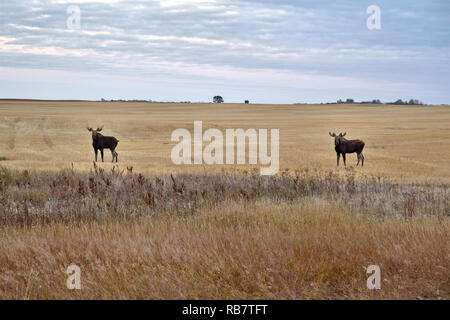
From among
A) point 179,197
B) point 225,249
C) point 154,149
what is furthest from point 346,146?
point 225,249

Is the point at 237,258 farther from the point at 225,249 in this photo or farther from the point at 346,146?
the point at 346,146

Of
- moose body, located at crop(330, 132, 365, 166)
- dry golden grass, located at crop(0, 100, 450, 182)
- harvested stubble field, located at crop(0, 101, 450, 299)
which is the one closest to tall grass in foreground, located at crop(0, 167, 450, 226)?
harvested stubble field, located at crop(0, 101, 450, 299)

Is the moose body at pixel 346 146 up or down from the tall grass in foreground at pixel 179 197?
up

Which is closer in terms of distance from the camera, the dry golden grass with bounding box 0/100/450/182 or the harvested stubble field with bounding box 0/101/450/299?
the harvested stubble field with bounding box 0/101/450/299

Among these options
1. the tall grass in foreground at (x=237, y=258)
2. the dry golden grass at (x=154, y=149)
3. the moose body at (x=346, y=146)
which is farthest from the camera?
the moose body at (x=346, y=146)

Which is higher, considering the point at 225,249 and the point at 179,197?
the point at 225,249

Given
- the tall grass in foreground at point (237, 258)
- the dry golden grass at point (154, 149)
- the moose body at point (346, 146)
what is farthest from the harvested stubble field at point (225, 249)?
the moose body at point (346, 146)

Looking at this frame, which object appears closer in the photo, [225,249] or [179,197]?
[225,249]

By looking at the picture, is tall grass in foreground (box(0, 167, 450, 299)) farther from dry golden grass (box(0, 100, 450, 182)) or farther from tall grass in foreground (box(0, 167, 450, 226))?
dry golden grass (box(0, 100, 450, 182))

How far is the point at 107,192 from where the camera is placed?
13.0 metres

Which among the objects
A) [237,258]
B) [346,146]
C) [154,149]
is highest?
[346,146]

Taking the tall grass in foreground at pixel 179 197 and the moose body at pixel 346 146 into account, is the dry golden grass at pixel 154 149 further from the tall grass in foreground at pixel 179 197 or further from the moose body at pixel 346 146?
the tall grass in foreground at pixel 179 197

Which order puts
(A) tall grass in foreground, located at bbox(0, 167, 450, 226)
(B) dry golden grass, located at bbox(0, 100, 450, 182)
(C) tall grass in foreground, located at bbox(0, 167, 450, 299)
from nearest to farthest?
1. (C) tall grass in foreground, located at bbox(0, 167, 450, 299)
2. (A) tall grass in foreground, located at bbox(0, 167, 450, 226)
3. (B) dry golden grass, located at bbox(0, 100, 450, 182)

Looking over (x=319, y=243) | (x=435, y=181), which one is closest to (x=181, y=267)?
(x=319, y=243)
